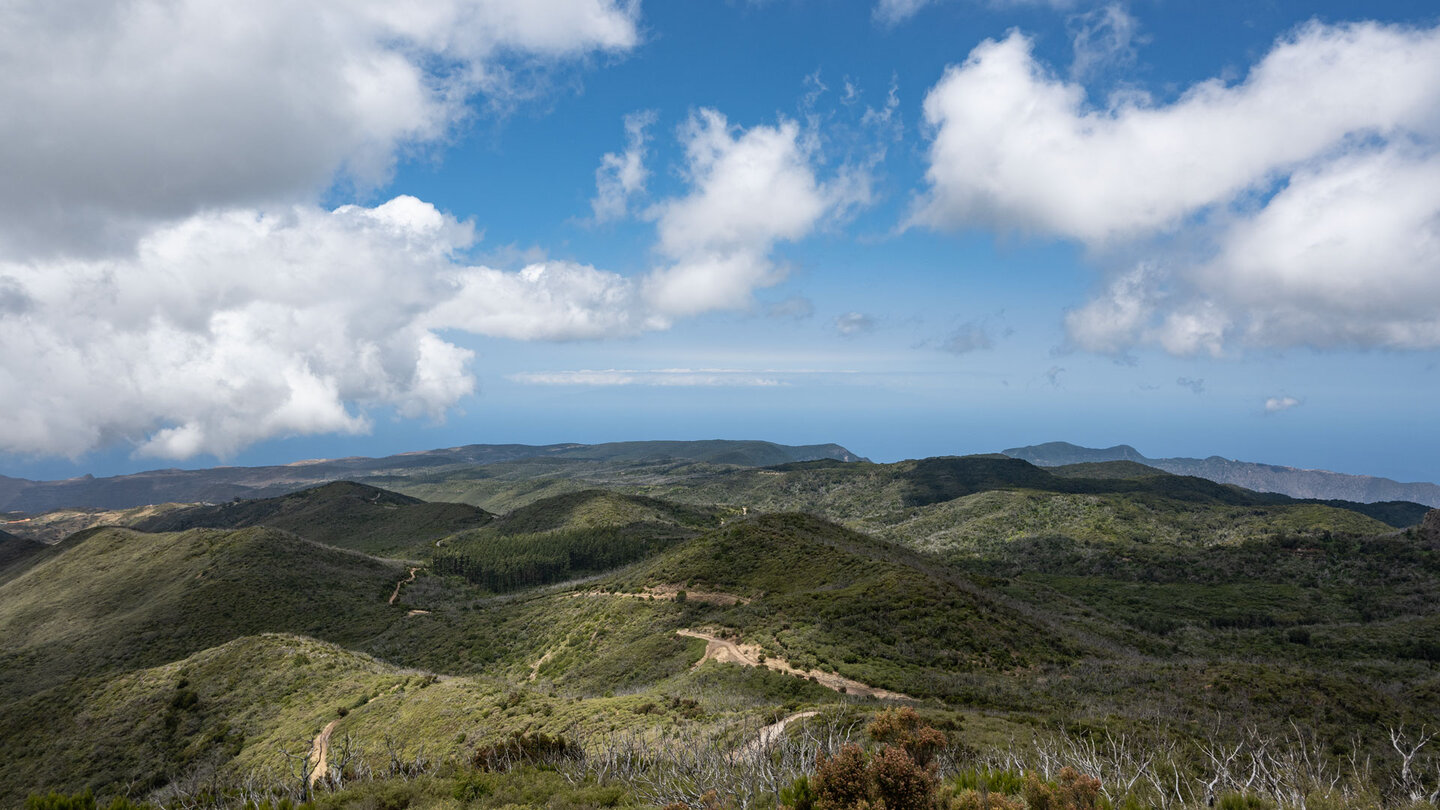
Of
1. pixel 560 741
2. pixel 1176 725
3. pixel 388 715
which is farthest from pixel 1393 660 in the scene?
pixel 388 715

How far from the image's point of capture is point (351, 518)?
13050 cm

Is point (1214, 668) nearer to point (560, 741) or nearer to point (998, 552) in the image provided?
point (560, 741)

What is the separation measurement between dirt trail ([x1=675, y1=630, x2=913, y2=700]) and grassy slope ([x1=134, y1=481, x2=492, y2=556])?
81.1 meters

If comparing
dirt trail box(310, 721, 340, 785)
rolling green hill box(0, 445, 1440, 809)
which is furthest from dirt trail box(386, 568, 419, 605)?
dirt trail box(310, 721, 340, 785)

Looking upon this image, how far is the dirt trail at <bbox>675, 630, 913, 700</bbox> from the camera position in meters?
25.8

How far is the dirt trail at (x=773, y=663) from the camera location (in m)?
25.8

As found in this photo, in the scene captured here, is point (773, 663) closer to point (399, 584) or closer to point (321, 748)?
point (321, 748)

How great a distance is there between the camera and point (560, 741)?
672 inches

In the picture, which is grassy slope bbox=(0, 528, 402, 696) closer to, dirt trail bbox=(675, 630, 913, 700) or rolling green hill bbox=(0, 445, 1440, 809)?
rolling green hill bbox=(0, 445, 1440, 809)

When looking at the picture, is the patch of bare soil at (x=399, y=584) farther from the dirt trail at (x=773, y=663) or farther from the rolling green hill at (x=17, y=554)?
the rolling green hill at (x=17, y=554)

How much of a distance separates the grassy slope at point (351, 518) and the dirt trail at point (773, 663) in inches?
3192

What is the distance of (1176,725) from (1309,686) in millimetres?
10819

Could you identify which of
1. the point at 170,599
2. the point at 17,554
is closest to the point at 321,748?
the point at 170,599

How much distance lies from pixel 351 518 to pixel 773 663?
135m
